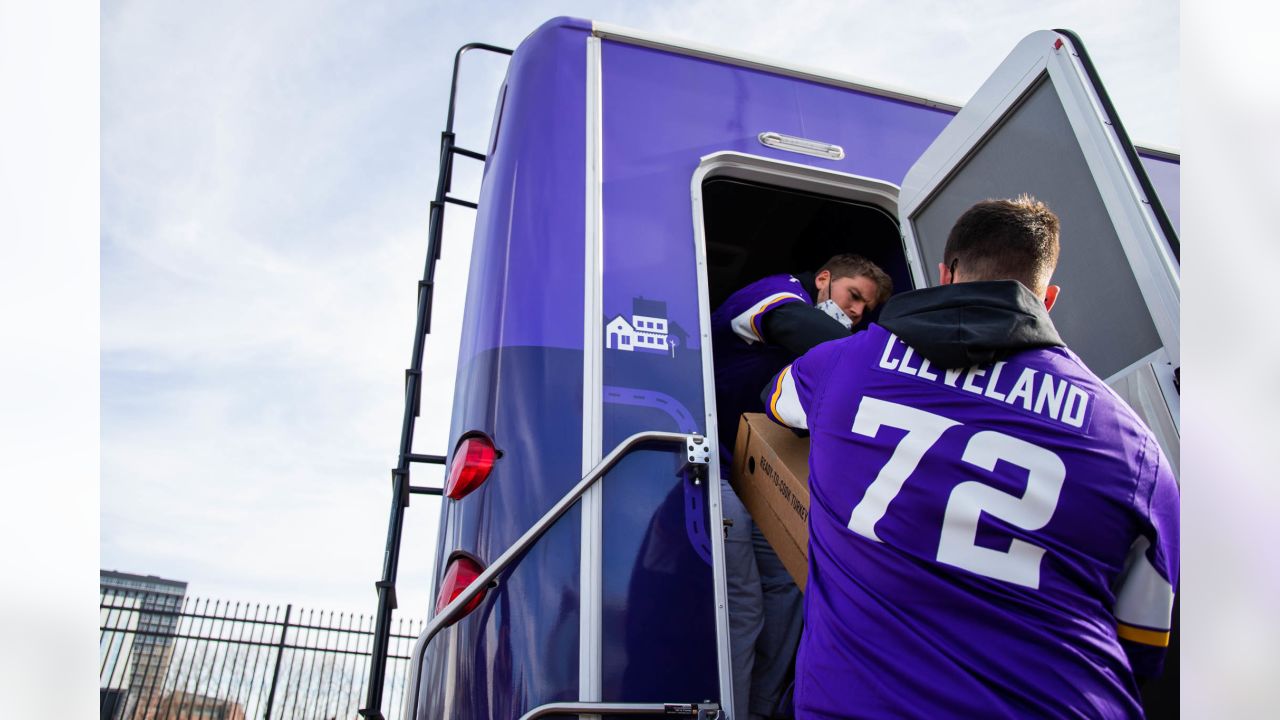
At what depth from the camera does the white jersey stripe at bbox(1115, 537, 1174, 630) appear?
4.56ft

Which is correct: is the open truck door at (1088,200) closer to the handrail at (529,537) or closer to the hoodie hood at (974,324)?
the hoodie hood at (974,324)

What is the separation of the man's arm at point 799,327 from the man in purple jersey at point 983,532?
2.62 ft

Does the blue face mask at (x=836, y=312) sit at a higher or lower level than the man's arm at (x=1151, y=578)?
higher

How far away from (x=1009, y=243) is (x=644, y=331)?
0.99m

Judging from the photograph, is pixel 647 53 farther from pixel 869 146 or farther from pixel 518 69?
pixel 869 146

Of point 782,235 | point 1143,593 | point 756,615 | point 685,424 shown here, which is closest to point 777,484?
point 685,424

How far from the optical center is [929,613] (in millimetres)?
1348

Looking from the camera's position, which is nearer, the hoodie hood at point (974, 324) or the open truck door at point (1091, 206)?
the hoodie hood at point (974, 324)

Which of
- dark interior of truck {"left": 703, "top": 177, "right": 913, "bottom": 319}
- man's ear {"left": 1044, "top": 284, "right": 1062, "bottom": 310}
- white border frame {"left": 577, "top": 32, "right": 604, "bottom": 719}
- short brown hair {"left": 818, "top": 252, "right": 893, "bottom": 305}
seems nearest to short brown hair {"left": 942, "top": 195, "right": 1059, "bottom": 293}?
man's ear {"left": 1044, "top": 284, "right": 1062, "bottom": 310}

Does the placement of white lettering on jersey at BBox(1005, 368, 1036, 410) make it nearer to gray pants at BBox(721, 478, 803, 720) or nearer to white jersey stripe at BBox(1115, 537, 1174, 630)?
white jersey stripe at BBox(1115, 537, 1174, 630)

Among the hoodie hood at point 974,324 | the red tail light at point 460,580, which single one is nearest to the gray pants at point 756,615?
the red tail light at point 460,580

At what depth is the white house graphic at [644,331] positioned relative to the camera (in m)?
2.31
